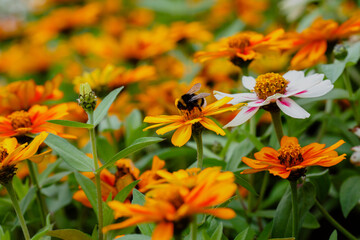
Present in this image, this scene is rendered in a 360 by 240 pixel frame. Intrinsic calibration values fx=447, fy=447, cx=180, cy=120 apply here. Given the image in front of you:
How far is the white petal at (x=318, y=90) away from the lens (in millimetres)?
760

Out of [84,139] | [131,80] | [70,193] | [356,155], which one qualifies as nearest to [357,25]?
[356,155]

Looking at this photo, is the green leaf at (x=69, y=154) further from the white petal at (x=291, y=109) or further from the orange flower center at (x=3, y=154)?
the white petal at (x=291, y=109)

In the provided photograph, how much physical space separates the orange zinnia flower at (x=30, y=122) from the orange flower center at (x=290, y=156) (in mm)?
399

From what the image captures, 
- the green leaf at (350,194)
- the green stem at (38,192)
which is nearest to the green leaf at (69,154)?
the green stem at (38,192)

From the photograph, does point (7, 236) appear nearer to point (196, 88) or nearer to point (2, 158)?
point (2, 158)

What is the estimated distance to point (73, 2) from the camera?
294cm

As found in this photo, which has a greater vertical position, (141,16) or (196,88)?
(141,16)

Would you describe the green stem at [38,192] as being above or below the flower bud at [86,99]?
below

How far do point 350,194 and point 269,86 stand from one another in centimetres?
27

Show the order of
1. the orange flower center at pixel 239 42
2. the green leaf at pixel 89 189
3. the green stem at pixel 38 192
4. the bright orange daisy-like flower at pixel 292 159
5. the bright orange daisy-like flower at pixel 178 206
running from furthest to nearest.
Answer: the orange flower center at pixel 239 42 → the green stem at pixel 38 192 → the green leaf at pixel 89 189 → the bright orange daisy-like flower at pixel 292 159 → the bright orange daisy-like flower at pixel 178 206

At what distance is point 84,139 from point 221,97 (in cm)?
72

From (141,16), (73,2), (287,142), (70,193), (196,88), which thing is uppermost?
(73,2)

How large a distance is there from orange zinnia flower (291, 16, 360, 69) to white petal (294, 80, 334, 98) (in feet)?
0.77

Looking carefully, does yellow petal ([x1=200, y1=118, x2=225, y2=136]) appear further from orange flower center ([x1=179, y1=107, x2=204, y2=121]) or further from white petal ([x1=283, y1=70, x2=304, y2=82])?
white petal ([x1=283, y1=70, x2=304, y2=82])
